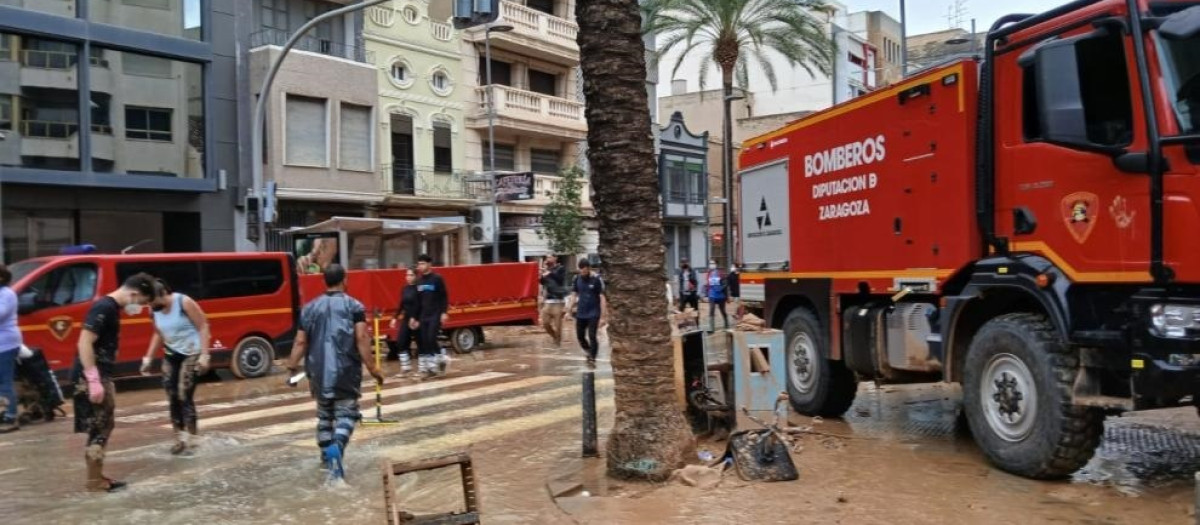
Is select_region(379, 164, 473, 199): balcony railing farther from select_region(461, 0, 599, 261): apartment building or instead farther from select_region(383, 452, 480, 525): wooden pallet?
select_region(383, 452, 480, 525): wooden pallet

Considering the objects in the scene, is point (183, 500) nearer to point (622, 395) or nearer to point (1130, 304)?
point (622, 395)

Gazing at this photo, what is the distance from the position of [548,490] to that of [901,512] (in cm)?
232

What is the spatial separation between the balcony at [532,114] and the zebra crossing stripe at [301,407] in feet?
55.9

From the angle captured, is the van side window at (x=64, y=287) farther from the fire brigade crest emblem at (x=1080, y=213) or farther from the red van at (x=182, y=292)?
the fire brigade crest emblem at (x=1080, y=213)

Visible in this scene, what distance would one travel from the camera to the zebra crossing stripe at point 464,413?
885cm

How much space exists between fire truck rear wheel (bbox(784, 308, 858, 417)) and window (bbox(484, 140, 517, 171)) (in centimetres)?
2219

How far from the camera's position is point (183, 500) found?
6.43m

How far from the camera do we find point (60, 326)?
11750 millimetres

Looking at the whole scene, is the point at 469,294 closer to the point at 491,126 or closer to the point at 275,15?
the point at 275,15

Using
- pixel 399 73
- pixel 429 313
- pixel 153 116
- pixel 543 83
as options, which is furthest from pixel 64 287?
pixel 543 83

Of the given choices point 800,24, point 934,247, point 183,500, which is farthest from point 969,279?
point 800,24

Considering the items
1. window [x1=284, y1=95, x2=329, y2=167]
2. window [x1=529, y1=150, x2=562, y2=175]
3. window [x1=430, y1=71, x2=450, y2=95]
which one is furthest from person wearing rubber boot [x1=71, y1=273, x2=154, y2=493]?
window [x1=529, y1=150, x2=562, y2=175]

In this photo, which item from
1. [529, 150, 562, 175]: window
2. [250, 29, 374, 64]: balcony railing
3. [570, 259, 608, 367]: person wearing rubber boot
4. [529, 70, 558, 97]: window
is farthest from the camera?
[529, 70, 558, 97]: window

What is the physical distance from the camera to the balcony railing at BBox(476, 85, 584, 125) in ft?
97.0
